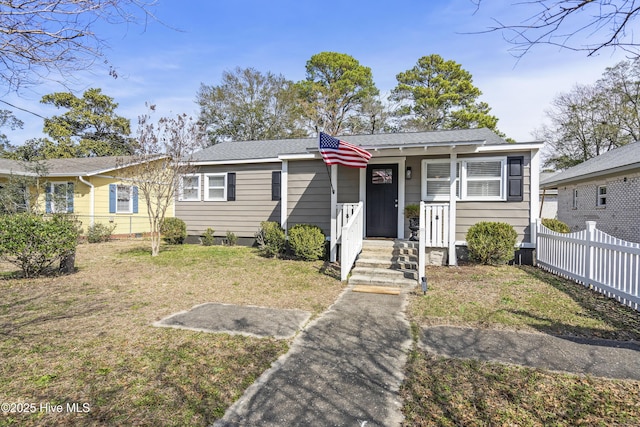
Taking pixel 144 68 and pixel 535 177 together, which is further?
pixel 535 177

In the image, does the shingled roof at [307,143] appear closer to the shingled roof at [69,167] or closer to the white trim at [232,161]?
the white trim at [232,161]

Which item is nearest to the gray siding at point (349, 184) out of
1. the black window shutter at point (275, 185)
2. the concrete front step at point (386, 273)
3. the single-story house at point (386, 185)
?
the single-story house at point (386, 185)

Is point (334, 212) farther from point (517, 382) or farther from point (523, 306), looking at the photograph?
point (517, 382)

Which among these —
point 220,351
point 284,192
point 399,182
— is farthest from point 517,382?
point 284,192

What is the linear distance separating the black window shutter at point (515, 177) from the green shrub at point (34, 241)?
9.72 m

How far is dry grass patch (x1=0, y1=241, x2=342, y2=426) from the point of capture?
96.5 inches

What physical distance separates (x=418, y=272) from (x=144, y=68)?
20.6ft

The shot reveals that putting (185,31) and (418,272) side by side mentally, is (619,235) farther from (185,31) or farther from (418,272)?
(185,31)

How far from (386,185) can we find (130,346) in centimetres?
707

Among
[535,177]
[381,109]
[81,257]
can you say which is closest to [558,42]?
[535,177]

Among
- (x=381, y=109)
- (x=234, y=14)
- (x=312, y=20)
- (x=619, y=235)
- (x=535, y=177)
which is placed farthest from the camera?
(x=381, y=109)

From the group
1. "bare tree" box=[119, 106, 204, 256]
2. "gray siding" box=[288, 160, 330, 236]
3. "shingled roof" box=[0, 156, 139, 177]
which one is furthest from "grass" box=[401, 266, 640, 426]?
"shingled roof" box=[0, 156, 139, 177]

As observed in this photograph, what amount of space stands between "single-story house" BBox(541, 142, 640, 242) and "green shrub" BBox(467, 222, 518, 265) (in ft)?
21.9

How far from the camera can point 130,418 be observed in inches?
89.2
